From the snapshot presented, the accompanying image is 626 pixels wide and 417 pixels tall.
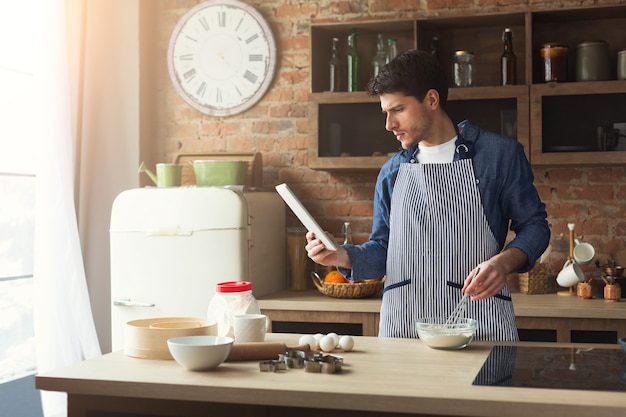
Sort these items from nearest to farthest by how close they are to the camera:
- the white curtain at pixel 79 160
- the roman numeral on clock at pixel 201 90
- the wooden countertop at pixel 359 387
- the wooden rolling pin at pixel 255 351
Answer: the wooden countertop at pixel 359 387, the wooden rolling pin at pixel 255 351, the white curtain at pixel 79 160, the roman numeral on clock at pixel 201 90

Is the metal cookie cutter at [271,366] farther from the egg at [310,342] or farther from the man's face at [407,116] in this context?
the man's face at [407,116]

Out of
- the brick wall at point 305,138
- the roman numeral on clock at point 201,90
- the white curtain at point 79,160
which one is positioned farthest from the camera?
the roman numeral on clock at point 201,90

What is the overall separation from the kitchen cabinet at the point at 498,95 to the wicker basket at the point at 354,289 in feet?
2.05

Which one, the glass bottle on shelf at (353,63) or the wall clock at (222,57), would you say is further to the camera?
the wall clock at (222,57)

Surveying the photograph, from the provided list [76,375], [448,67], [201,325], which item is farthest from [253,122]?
[76,375]

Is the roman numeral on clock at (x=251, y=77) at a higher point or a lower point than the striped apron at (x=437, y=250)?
higher

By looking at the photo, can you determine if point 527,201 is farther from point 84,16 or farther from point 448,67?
point 84,16

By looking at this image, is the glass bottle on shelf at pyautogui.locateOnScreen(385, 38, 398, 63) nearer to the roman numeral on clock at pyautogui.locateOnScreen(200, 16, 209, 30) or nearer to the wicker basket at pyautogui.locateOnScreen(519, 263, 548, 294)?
the roman numeral on clock at pyautogui.locateOnScreen(200, 16, 209, 30)

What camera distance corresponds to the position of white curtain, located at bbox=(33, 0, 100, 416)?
3975mm

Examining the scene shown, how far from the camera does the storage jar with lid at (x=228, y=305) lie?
2.37 meters

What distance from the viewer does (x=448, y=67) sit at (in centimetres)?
434

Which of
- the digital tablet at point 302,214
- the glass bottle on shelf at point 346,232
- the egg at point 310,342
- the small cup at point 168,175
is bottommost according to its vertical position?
the egg at point 310,342

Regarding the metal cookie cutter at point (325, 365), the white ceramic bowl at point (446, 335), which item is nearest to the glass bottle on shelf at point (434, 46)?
the white ceramic bowl at point (446, 335)

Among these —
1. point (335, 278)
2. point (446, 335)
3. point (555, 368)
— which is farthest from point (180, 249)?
point (555, 368)
